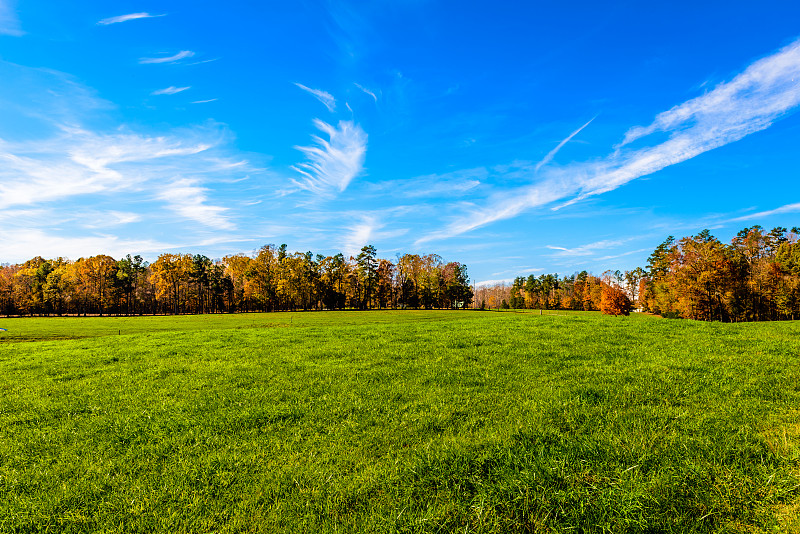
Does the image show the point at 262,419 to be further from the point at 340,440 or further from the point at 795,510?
the point at 795,510

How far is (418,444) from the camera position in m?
6.27

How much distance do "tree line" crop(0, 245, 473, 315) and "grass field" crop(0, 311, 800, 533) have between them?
305 feet

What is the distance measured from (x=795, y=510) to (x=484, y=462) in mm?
3553

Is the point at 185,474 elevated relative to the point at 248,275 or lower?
lower

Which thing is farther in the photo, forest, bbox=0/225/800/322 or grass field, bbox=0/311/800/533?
forest, bbox=0/225/800/322

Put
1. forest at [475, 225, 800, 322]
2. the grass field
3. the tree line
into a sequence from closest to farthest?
the grass field → forest at [475, 225, 800, 322] → the tree line

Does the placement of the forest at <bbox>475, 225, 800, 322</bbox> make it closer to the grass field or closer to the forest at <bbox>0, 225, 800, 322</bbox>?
the forest at <bbox>0, 225, 800, 322</bbox>

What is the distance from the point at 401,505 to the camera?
4656mm

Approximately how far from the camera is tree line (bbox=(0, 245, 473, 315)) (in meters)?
100

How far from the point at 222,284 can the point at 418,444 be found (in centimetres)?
11657

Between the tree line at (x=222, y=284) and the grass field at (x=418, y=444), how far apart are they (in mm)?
92938

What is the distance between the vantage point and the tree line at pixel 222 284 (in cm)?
10012

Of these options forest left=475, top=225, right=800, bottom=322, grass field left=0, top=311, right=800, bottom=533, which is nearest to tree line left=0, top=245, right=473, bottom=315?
forest left=475, top=225, right=800, bottom=322

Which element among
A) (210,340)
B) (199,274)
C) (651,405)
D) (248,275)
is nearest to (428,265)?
(248,275)
